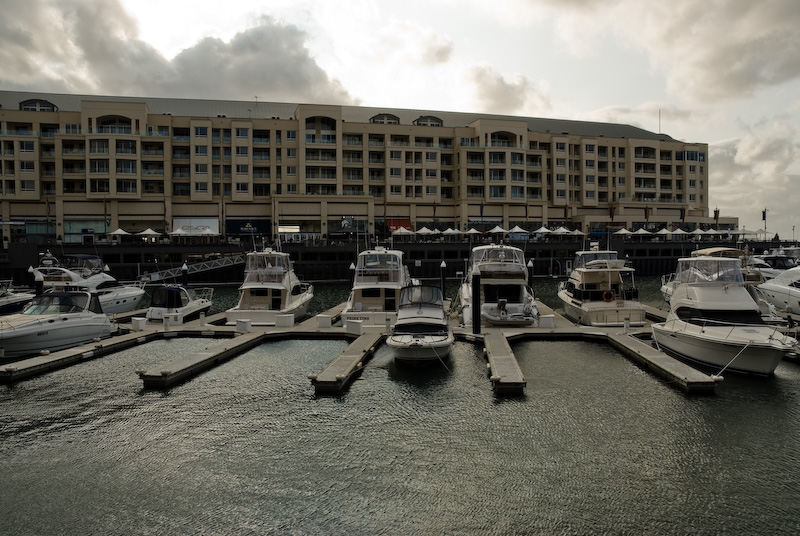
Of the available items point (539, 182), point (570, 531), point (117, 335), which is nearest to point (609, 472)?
point (570, 531)

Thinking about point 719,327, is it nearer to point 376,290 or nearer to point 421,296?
point 421,296

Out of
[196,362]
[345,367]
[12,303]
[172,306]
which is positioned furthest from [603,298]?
[12,303]

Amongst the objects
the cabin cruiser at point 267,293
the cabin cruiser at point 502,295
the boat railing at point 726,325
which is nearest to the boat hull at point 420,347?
the cabin cruiser at point 502,295

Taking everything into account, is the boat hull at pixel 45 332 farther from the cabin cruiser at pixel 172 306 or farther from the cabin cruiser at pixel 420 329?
the cabin cruiser at pixel 420 329

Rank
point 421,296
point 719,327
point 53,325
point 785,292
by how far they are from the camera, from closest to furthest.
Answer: point 719,327, point 53,325, point 421,296, point 785,292

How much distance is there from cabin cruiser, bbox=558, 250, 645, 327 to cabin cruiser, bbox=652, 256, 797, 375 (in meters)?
4.06

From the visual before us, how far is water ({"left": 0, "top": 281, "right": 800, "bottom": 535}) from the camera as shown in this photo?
11.6 meters

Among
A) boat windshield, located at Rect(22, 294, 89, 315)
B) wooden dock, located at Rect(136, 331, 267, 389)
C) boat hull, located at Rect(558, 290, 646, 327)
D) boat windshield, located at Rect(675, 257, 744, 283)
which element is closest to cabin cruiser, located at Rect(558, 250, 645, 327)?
boat hull, located at Rect(558, 290, 646, 327)

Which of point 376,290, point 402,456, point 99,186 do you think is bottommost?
point 402,456

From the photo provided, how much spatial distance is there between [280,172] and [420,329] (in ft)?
224

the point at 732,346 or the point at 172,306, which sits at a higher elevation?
the point at 172,306

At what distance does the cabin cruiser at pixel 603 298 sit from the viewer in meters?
31.4

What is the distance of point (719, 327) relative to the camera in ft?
75.7

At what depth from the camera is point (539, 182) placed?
96.9 m
